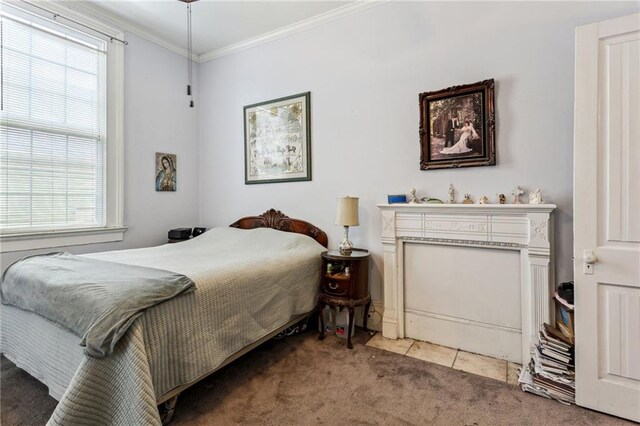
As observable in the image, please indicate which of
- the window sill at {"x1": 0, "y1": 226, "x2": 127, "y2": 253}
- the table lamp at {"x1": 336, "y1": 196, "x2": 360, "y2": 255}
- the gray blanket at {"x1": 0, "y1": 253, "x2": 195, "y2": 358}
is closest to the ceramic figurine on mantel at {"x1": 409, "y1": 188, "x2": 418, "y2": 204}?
the table lamp at {"x1": 336, "y1": 196, "x2": 360, "y2": 255}

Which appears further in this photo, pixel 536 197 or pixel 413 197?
pixel 413 197

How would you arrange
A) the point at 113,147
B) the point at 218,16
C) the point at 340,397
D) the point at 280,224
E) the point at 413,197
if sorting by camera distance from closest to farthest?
1. the point at 340,397
2. the point at 413,197
3. the point at 218,16
4. the point at 113,147
5. the point at 280,224

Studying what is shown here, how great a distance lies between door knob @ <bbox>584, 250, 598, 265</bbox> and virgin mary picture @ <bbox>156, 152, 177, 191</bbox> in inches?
154

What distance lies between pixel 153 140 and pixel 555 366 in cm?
416

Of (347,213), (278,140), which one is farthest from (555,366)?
(278,140)

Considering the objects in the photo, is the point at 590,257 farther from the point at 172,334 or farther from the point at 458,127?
the point at 172,334

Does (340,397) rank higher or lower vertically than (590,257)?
lower

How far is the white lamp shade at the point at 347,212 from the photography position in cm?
269

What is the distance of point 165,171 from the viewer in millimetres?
3730

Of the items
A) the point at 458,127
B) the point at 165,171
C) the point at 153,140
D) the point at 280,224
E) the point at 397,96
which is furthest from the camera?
the point at 165,171

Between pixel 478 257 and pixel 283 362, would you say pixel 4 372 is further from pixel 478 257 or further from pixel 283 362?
pixel 478 257

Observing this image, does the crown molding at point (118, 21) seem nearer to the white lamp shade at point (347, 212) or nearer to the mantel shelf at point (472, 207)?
the white lamp shade at point (347, 212)

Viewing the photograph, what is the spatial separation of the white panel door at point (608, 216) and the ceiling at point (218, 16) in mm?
1950

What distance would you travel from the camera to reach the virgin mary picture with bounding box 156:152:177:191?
3662 mm
